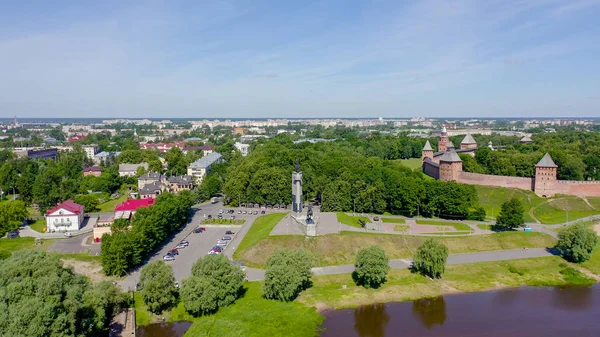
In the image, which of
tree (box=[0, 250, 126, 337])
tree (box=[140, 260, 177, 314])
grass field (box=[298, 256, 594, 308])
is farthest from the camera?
grass field (box=[298, 256, 594, 308])

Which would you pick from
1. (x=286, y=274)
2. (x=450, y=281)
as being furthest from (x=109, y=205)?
(x=450, y=281)

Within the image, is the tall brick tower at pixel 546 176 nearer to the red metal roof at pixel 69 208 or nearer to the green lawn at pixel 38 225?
the red metal roof at pixel 69 208

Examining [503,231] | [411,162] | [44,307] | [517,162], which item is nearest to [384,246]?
[503,231]

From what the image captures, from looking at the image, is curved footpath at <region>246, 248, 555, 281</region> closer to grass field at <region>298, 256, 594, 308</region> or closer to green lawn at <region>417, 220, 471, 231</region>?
grass field at <region>298, 256, 594, 308</region>

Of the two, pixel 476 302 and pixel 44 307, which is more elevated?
pixel 44 307

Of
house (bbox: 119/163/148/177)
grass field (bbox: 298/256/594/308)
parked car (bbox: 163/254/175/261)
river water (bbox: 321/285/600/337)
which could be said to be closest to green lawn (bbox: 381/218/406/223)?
grass field (bbox: 298/256/594/308)

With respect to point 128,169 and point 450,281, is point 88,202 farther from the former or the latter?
point 450,281

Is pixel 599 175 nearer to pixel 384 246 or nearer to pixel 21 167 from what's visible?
pixel 384 246
